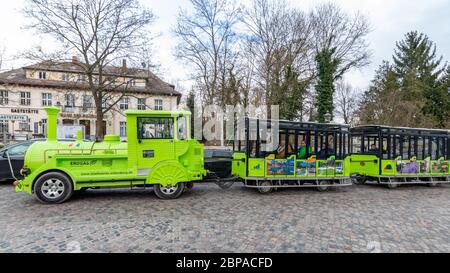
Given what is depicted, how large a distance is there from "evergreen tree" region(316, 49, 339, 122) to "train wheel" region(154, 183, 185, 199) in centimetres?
1966

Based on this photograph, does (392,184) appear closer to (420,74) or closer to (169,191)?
(169,191)

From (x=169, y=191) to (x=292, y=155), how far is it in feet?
14.0

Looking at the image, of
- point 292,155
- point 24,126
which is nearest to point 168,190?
point 292,155

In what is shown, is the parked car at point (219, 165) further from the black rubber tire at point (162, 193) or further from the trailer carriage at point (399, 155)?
the trailer carriage at point (399, 155)

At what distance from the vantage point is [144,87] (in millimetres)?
33500

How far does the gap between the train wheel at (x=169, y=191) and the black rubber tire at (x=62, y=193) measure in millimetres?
2289

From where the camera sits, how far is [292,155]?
7.95m

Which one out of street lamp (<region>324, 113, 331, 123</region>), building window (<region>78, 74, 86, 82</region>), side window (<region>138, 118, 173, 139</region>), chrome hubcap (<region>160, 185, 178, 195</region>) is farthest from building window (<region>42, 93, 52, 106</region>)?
street lamp (<region>324, 113, 331, 123</region>)

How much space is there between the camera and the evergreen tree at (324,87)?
899 inches

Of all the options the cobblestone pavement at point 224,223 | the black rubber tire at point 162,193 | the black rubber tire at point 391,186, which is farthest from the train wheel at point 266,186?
the black rubber tire at point 391,186

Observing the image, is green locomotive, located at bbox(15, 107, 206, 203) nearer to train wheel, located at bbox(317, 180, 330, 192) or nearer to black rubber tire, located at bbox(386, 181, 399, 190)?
train wheel, located at bbox(317, 180, 330, 192)

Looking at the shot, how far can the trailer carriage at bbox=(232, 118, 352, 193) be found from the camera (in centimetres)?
772

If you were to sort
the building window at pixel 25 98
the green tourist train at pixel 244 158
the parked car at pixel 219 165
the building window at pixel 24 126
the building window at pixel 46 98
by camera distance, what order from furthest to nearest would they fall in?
the building window at pixel 46 98 → the building window at pixel 25 98 → the building window at pixel 24 126 → the parked car at pixel 219 165 → the green tourist train at pixel 244 158

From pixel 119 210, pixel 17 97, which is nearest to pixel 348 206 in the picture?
pixel 119 210
